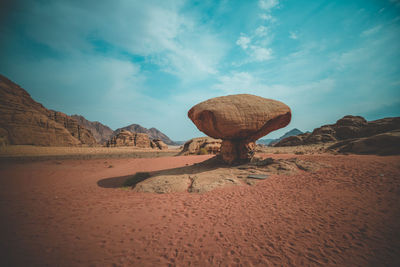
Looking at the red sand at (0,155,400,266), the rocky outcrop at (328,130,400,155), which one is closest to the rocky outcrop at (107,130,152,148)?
the red sand at (0,155,400,266)

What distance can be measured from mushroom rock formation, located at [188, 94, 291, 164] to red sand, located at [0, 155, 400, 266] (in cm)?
348

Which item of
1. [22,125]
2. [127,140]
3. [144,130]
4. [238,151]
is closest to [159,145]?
[127,140]

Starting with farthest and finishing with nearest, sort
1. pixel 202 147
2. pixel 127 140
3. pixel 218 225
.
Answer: pixel 127 140
pixel 202 147
pixel 218 225

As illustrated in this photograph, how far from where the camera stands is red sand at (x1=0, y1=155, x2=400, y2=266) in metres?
2.51

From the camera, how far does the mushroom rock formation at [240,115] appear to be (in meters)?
8.06

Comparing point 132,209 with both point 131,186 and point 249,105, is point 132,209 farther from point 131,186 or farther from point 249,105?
point 249,105

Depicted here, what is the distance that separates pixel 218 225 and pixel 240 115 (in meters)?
6.04

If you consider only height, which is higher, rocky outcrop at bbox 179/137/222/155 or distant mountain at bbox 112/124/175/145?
distant mountain at bbox 112/124/175/145

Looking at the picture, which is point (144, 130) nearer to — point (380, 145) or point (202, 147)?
point (202, 147)

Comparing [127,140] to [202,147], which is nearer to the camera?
[202,147]

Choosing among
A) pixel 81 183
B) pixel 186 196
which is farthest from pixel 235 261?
pixel 81 183

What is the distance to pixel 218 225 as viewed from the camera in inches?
141

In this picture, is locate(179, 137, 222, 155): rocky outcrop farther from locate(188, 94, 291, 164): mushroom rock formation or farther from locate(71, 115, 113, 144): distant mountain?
locate(71, 115, 113, 144): distant mountain

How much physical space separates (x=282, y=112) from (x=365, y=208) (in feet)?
19.2
